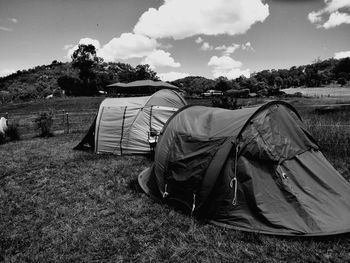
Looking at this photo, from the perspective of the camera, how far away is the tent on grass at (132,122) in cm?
888

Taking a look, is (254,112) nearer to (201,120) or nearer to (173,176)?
(201,120)

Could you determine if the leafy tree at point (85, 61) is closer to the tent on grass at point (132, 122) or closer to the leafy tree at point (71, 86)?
the leafy tree at point (71, 86)

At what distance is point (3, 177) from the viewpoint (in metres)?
7.00

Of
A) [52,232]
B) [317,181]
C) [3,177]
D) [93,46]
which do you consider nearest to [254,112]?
[317,181]

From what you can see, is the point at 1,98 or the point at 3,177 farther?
the point at 1,98

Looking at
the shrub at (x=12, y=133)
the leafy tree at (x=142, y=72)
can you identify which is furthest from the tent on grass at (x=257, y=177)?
the leafy tree at (x=142, y=72)

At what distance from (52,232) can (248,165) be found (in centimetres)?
349

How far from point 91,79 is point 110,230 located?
55.8m

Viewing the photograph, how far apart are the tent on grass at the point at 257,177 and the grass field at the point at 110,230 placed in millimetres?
235

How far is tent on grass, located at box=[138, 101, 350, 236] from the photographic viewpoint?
147 inches

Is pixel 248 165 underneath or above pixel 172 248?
above

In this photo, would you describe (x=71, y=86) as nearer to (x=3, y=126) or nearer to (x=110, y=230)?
(x=3, y=126)

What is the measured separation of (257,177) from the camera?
3977 mm

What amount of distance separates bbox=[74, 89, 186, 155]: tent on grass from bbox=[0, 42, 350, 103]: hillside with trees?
37.8 meters
